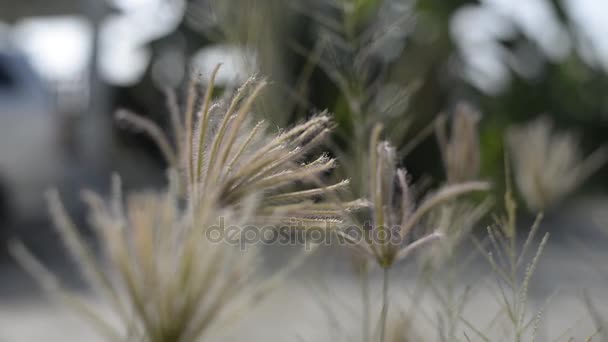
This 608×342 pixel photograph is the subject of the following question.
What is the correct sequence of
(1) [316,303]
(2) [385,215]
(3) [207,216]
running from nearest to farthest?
1. (3) [207,216]
2. (2) [385,215]
3. (1) [316,303]

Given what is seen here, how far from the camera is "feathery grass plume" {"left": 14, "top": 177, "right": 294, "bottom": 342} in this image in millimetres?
857

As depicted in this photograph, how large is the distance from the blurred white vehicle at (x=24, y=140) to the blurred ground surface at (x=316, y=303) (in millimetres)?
501

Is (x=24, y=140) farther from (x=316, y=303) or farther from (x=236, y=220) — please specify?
(x=236, y=220)

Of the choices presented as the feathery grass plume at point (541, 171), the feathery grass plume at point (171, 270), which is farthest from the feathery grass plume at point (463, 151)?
the feathery grass plume at point (541, 171)

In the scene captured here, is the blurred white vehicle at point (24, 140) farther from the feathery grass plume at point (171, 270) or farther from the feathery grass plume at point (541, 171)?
the feathery grass plume at point (171, 270)

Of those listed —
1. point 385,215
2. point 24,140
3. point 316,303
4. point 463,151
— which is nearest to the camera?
point 385,215

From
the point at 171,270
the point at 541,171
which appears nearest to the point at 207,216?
the point at 171,270

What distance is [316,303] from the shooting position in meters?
1.99

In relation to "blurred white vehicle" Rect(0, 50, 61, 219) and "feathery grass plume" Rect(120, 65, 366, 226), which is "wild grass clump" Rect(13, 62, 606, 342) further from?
"blurred white vehicle" Rect(0, 50, 61, 219)

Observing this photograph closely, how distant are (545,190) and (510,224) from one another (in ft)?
3.02

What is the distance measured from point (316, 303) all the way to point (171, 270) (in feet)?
3.65

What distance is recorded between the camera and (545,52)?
29.7 feet

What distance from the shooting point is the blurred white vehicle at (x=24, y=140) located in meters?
4.62

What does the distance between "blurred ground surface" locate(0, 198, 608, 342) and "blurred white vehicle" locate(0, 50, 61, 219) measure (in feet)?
1.65
